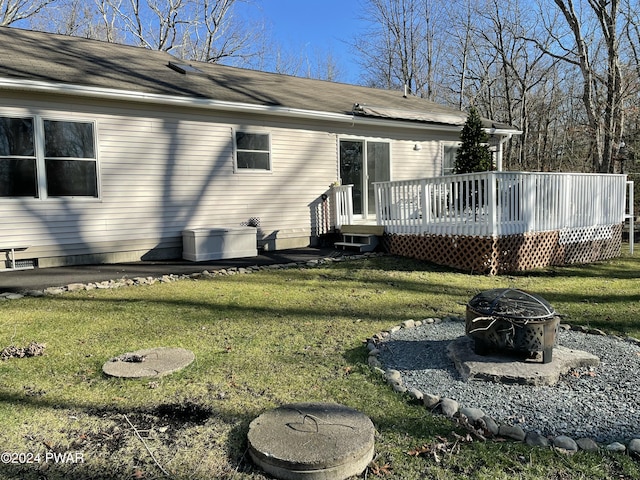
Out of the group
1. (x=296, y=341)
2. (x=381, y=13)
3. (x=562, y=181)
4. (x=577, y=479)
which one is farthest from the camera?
(x=381, y=13)

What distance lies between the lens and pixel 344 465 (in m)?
2.25

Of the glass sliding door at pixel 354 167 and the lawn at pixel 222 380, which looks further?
the glass sliding door at pixel 354 167

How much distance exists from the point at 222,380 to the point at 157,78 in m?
7.65

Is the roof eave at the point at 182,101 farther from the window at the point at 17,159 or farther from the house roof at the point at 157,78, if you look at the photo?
the window at the point at 17,159

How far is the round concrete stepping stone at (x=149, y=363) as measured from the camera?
3430 mm

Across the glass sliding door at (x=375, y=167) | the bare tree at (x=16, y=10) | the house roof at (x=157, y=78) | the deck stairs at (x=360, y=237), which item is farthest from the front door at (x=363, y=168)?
the bare tree at (x=16, y=10)

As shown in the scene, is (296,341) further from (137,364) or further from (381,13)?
(381,13)

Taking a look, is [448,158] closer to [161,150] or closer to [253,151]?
[253,151]

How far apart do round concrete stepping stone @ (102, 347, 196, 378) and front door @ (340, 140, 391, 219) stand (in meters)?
7.97

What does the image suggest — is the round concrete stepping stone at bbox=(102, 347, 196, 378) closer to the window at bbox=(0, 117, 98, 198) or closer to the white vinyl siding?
the white vinyl siding

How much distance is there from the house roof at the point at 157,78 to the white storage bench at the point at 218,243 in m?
2.43

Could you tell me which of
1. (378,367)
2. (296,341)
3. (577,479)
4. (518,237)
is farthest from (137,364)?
(518,237)

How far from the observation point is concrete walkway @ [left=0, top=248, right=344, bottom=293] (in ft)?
20.8

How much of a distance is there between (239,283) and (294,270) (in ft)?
4.27
